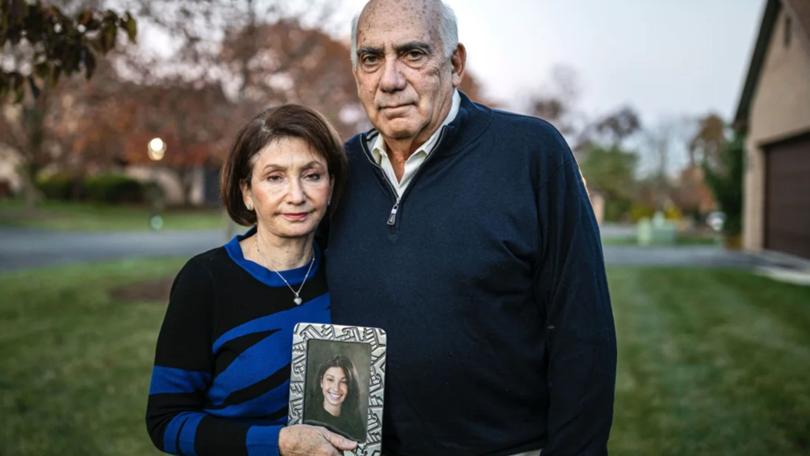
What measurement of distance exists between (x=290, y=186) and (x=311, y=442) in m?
0.77

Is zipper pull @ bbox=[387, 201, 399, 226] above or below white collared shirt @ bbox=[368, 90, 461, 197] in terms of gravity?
below

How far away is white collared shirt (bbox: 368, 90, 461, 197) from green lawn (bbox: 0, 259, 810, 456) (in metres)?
3.87

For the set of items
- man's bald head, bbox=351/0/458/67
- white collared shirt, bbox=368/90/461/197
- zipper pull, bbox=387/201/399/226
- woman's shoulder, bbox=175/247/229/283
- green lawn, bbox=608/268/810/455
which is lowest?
green lawn, bbox=608/268/810/455

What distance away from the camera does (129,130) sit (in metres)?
13.7

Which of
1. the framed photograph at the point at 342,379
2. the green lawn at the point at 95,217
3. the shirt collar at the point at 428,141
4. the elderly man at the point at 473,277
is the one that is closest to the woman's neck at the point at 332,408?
the framed photograph at the point at 342,379

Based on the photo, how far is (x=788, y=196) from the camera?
57.9 ft

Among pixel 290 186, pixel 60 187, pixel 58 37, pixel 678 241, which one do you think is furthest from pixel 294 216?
pixel 60 187

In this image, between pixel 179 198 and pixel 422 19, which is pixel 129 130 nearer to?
pixel 422 19

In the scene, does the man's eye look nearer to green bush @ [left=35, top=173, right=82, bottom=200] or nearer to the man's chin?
the man's chin

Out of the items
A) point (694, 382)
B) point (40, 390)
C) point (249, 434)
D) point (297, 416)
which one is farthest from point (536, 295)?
point (40, 390)

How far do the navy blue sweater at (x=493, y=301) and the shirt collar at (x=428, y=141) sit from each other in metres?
0.04

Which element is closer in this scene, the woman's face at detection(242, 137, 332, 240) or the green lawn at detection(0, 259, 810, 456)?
the woman's face at detection(242, 137, 332, 240)

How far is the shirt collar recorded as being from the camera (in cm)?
231

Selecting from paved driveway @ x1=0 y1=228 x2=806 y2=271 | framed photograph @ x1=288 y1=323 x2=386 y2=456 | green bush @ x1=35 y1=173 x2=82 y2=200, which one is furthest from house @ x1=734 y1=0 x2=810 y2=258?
green bush @ x1=35 y1=173 x2=82 y2=200
